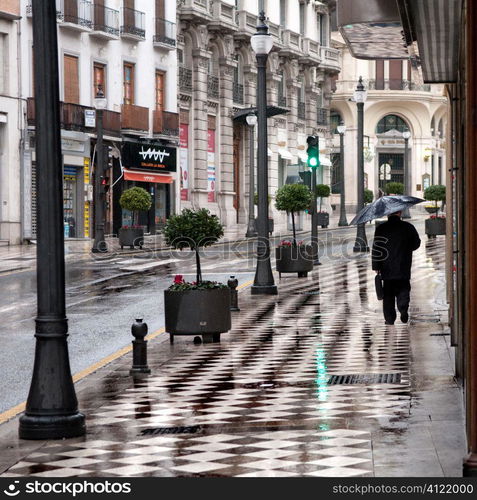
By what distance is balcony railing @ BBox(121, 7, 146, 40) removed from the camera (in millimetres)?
51562

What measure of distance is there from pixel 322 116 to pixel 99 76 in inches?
1143

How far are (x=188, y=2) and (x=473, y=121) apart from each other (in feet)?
163

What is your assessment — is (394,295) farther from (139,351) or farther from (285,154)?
(285,154)

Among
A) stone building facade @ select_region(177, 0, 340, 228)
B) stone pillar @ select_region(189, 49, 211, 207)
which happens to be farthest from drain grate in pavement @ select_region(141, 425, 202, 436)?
stone pillar @ select_region(189, 49, 211, 207)

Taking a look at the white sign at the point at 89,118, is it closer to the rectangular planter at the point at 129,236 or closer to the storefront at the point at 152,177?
the storefront at the point at 152,177

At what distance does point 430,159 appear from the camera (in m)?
94.5

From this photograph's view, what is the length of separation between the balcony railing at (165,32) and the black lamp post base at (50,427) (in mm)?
44761

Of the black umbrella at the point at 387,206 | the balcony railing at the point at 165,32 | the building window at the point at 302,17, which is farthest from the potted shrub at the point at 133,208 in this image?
the building window at the point at 302,17

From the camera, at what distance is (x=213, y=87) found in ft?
196

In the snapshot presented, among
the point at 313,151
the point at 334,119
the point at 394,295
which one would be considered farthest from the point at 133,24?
the point at 334,119

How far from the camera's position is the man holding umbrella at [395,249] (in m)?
18.1

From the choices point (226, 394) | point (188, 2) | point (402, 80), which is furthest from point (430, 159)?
point (226, 394)
